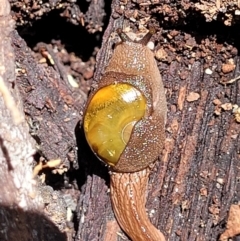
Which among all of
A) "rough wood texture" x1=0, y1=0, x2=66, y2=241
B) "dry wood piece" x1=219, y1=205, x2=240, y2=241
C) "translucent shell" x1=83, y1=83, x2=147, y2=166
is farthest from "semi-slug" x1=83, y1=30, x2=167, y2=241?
"rough wood texture" x1=0, y1=0, x2=66, y2=241

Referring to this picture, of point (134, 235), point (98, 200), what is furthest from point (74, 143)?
point (134, 235)

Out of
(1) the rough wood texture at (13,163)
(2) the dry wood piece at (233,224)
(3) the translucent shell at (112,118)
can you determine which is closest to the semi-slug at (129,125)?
(3) the translucent shell at (112,118)

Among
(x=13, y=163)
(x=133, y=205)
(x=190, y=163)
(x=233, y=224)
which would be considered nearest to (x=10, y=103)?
(x=13, y=163)

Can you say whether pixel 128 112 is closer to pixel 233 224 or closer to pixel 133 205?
pixel 133 205

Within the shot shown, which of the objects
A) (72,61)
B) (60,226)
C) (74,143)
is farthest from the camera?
(72,61)

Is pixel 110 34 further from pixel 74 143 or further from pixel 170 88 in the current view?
pixel 74 143

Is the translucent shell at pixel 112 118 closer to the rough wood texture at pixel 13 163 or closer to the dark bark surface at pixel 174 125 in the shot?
the dark bark surface at pixel 174 125

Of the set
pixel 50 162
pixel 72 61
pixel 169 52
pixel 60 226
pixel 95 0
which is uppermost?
pixel 95 0
